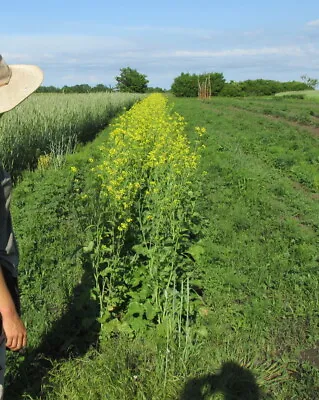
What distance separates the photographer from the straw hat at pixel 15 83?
193 centimetres

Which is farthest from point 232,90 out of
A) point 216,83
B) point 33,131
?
point 33,131

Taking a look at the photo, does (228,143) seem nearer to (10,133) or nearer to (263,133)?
(263,133)

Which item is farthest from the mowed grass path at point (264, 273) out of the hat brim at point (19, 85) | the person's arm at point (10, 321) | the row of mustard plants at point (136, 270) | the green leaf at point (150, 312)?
the hat brim at point (19, 85)

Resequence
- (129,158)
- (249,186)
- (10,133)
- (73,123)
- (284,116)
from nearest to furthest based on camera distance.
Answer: (129,158) → (249,186) → (10,133) → (73,123) → (284,116)

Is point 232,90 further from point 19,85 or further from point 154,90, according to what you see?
point 19,85

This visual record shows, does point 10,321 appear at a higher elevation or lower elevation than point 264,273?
higher

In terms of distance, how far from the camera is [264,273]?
5555mm

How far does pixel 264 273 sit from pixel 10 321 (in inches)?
155

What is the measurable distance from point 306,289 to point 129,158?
2.29 m

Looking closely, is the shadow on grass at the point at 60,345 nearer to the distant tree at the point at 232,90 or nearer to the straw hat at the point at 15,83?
the straw hat at the point at 15,83

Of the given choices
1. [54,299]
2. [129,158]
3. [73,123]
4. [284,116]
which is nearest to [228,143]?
[73,123]

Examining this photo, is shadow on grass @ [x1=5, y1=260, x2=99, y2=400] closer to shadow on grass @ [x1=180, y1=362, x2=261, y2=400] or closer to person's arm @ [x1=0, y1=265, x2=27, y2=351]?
shadow on grass @ [x1=180, y1=362, x2=261, y2=400]

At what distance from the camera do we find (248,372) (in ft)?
12.0

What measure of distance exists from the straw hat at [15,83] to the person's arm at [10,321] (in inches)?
25.8
